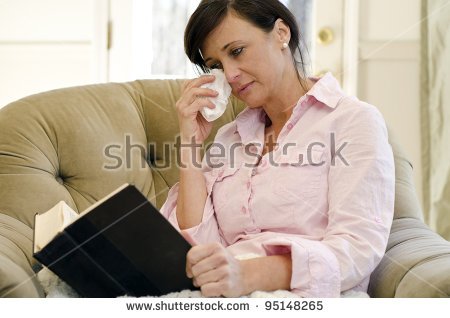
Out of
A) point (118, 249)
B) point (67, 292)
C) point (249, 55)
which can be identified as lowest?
point (67, 292)

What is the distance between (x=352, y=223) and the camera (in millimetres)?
1182

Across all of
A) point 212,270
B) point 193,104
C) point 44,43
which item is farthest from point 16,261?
point 44,43

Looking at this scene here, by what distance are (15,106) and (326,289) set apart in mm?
857

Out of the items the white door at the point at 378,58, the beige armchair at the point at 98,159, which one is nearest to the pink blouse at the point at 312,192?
the beige armchair at the point at 98,159

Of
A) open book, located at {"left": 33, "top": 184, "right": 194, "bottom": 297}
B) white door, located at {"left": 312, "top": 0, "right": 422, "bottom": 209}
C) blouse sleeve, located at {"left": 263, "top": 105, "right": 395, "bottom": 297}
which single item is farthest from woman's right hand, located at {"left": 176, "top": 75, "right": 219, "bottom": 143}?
white door, located at {"left": 312, "top": 0, "right": 422, "bottom": 209}

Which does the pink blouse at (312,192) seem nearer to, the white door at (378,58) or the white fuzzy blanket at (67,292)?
the white fuzzy blanket at (67,292)

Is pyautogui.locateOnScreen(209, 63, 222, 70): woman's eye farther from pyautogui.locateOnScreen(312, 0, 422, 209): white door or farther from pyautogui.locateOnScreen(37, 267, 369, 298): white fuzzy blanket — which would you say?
pyautogui.locateOnScreen(312, 0, 422, 209): white door

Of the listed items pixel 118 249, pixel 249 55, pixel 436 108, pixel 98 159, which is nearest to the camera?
pixel 118 249

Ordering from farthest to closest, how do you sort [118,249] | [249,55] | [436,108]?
[436,108]
[249,55]
[118,249]

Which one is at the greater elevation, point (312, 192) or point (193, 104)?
point (193, 104)

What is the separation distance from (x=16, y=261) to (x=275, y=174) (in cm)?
51

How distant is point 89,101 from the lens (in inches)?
65.0

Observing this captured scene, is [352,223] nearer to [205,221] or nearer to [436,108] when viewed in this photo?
[205,221]

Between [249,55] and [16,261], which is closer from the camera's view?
[16,261]
